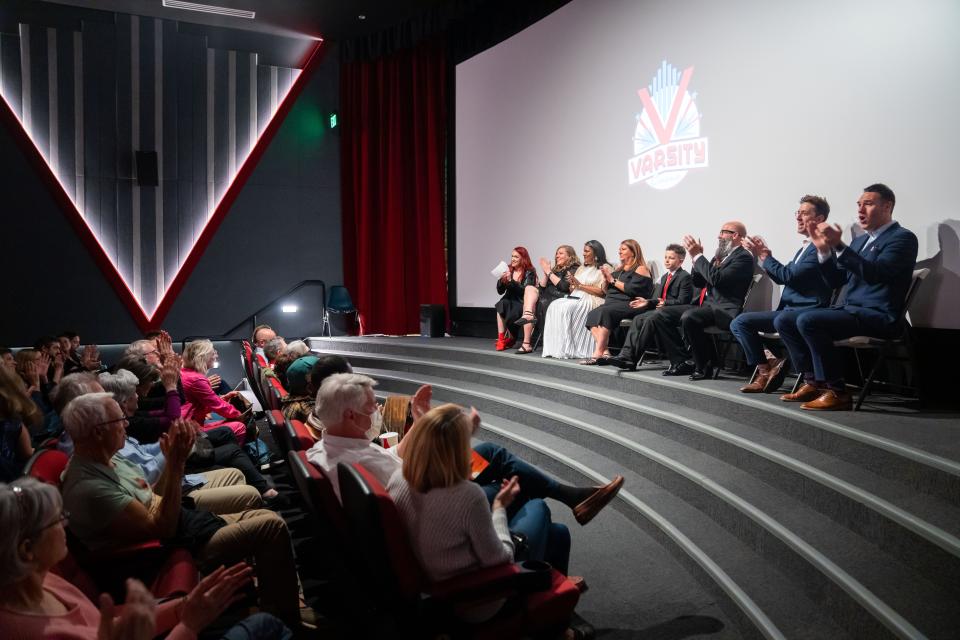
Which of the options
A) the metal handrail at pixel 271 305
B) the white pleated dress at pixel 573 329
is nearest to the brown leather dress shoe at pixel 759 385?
the white pleated dress at pixel 573 329

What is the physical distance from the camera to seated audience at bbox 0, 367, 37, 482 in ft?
9.84

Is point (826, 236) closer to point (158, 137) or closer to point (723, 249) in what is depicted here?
point (723, 249)

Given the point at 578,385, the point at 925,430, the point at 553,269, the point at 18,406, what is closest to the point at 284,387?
the point at 18,406

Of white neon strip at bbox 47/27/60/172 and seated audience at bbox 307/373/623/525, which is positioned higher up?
white neon strip at bbox 47/27/60/172

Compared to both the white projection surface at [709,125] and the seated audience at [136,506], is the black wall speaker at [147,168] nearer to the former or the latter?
the white projection surface at [709,125]

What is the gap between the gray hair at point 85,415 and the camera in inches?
85.7

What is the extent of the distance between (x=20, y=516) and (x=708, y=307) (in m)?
4.07

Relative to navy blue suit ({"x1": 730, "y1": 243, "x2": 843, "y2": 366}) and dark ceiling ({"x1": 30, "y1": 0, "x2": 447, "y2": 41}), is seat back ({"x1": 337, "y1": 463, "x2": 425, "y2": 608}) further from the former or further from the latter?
dark ceiling ({"x1": 30, "y1": 0, "x2": 447, "y2": 41})

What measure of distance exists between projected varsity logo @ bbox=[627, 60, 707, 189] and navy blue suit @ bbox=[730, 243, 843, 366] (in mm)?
1437

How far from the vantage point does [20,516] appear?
143cm

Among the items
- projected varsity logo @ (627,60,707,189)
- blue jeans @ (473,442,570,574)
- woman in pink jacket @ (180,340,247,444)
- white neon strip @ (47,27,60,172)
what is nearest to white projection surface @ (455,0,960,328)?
projected varsity logo @ (627,60,707,189)

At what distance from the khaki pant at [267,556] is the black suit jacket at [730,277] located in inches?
129

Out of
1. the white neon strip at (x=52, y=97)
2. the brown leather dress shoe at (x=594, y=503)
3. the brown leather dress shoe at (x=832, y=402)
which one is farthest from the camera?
the white neon strip at (x=52, y=97)

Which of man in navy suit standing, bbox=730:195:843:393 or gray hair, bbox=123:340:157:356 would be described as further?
gray hair, bbox=123:340:157:356
